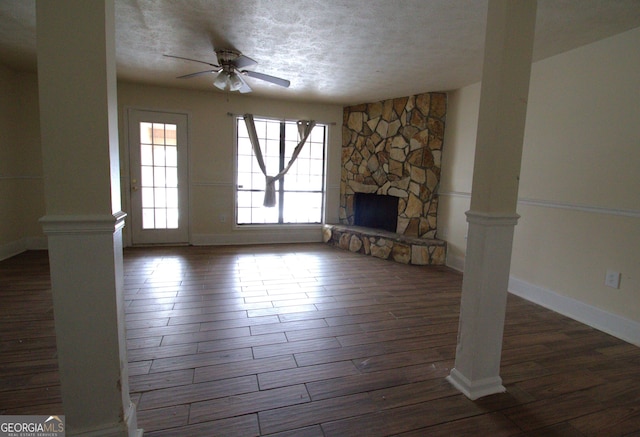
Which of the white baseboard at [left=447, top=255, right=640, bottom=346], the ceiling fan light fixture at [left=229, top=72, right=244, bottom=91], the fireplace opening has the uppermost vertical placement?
the ceiling fan light fixture at [left=229, top=72, right=244, bottom=91]

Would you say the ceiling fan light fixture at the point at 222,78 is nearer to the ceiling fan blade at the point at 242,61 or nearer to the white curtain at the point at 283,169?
the ceiling fan blade at the point at 242,61

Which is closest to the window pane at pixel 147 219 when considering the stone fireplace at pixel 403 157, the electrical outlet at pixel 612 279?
the stone fireplace at pixel 403 157

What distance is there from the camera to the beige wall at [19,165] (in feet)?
13.7

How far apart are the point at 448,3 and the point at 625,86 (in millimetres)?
1628

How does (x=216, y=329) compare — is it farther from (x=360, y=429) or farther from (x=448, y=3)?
(x=448, y=3)

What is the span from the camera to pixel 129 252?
184 inches

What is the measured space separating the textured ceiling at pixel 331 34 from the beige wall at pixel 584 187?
306 mm

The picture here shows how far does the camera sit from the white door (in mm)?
4898

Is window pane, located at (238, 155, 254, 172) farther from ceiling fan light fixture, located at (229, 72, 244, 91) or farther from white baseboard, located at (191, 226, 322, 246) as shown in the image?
ceiling fan light fixture, located at (229, 72, 244, 91)

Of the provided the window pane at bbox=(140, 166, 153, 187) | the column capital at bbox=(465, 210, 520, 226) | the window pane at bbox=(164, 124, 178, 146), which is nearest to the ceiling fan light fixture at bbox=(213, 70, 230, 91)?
the window pane at bbox=(164, 124, 178, 146)

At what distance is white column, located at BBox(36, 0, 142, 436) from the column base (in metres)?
1.69

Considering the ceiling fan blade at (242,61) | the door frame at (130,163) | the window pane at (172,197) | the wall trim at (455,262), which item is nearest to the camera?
the ceiling fan blade at (242,61)

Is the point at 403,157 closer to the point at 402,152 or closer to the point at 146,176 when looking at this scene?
the point at 402,152

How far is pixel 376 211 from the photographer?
548cm
